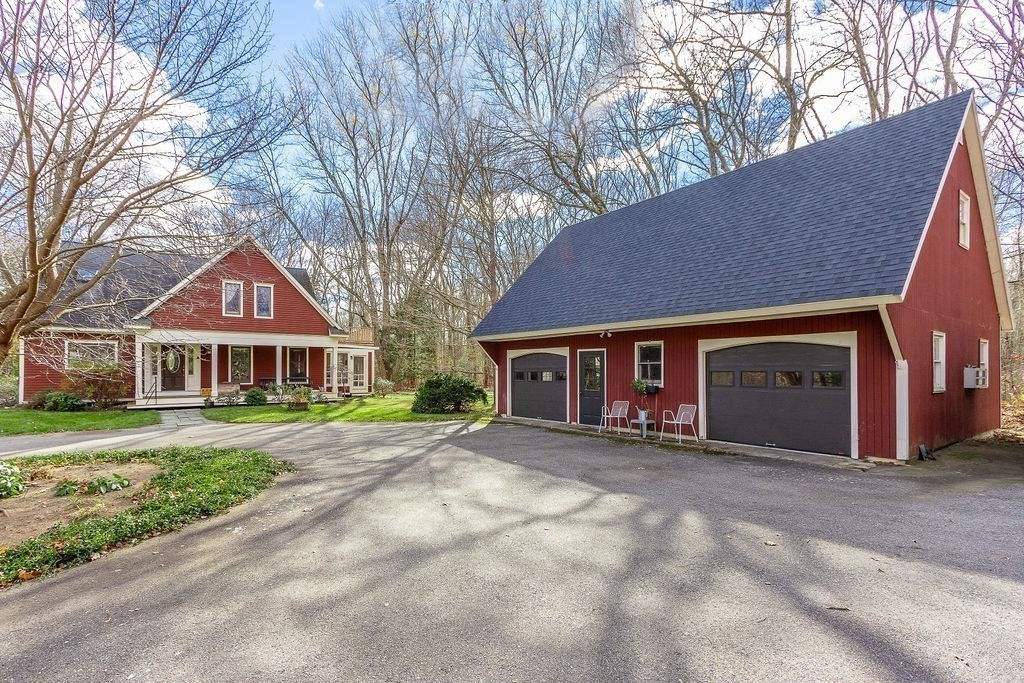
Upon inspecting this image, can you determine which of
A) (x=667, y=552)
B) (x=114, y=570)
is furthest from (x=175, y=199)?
(x=667, y=552)

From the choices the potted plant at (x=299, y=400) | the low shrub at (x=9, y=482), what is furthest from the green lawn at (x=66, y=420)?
the low shrub at (x=9, y=482)

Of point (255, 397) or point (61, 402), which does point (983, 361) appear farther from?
point (61, 402)

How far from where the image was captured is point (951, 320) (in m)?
9.76

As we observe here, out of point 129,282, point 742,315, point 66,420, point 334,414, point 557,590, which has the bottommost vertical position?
point 334,414

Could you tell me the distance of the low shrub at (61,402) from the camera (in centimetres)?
1596

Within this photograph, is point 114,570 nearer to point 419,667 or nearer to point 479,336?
point 419,667

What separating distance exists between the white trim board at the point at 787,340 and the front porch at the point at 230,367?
1572 centimetres

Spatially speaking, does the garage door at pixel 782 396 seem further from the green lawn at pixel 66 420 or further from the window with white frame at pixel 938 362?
the green lawn at pixel 66 420

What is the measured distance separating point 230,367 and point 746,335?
19.0 m

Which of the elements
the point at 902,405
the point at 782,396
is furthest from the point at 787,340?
the point at 902,405

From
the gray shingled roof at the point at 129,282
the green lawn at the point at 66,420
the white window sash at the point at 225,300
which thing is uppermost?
the white window sash at the point at 225,300

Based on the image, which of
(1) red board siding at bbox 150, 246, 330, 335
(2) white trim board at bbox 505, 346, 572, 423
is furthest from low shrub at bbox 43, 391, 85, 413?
(2) white trim board at bbox 505, 346, 572, 423

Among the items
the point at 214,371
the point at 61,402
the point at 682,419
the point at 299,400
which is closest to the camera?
the point at 682,419

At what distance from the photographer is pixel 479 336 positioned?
52.5ft
